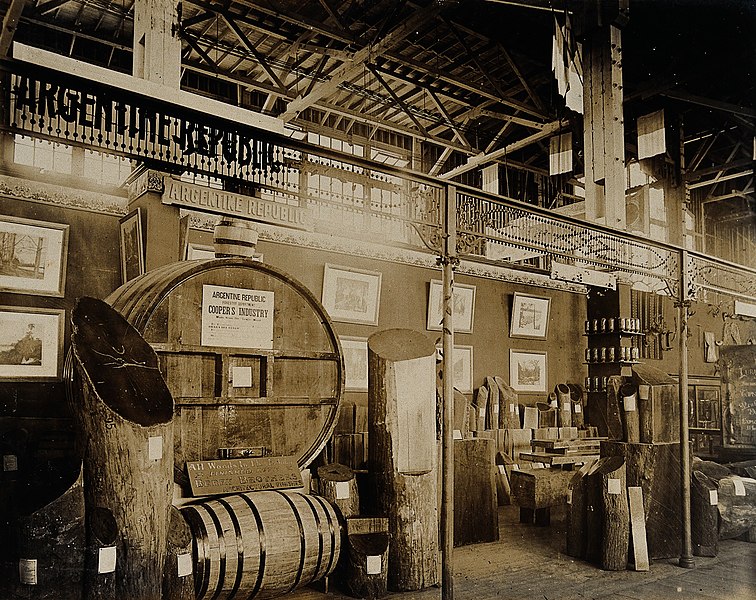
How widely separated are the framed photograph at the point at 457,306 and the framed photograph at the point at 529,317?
0.93 m

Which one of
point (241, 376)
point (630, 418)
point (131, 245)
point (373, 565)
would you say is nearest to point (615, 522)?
point (630, 418)

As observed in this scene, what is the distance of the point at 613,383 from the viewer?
7.23 meters

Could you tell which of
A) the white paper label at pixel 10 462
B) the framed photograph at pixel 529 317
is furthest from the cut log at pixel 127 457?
the framed photograph at pixel 529 317

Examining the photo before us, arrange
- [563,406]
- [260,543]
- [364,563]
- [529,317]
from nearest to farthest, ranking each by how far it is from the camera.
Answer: [260,543] → [364,563] → [563,406] → [529,317]

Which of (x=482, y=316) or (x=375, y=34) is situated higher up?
(x=375, y=34)

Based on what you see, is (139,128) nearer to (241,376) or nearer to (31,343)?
(241,376)

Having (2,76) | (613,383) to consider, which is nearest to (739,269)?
(613,383)

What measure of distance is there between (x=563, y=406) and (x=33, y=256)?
726cm

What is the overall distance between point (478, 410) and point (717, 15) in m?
5.37

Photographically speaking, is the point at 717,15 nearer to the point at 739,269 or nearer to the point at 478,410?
the point at 739,269

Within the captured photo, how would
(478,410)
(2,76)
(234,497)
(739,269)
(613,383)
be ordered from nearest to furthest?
(2,76) → (234,497) → (613,383) → (739,269) → (478,410)

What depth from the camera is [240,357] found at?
4.66 meters

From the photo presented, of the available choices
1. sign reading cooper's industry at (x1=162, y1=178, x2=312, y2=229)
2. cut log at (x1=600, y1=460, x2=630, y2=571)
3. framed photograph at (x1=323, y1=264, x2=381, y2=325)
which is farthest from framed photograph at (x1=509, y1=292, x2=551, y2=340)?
sign reading cooper's industry at (x1=162, y1=178, x2=312, y2=229)

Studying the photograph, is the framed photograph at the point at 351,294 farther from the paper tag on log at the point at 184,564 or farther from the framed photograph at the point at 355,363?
the paper tag on log at the point at 184,564
